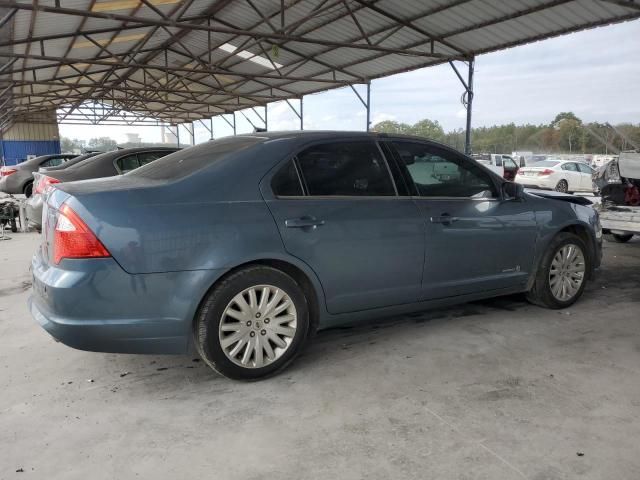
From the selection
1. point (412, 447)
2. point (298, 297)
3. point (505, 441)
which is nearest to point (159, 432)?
point (298, 297)

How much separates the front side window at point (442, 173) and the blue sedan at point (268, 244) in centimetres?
1

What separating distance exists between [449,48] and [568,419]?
12022 mm

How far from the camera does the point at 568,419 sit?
2699 mm

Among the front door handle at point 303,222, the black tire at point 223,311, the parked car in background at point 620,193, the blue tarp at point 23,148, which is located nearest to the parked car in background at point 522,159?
the parked car in background at point 620,193

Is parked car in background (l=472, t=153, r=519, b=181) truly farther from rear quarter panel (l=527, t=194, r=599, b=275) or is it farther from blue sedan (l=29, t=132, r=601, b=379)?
blue sedan (l=29, t=132, r=601, b=379)

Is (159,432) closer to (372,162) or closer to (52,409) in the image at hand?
(52,409)

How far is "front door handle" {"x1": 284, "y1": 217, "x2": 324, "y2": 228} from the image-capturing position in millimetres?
3090

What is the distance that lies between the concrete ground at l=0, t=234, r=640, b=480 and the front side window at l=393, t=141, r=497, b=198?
3.63 feet

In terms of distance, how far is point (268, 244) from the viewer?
3.00 meters

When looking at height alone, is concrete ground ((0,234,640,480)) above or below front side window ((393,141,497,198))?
below

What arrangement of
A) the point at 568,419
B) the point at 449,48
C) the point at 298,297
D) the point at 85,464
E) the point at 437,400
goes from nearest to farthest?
1. the point at 85,464
2. the point at 568,419
3. the point at 437,400
4. the point at 298,297
5. the point at 449,48

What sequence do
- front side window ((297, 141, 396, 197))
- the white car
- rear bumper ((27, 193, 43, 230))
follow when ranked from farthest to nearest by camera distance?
the white car → rear bumper ((27, 193, 43, 230)) → front side window ((297, 141, 396, 197))

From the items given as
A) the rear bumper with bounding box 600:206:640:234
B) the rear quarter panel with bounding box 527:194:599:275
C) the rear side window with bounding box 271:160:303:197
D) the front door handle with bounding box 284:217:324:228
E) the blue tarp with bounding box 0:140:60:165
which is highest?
the blue tarp with bounding box 0:140:60:165

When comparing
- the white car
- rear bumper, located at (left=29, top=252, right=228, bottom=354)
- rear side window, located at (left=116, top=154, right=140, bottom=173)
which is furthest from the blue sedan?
the white car
